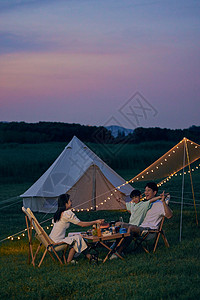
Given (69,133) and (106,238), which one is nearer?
(106,238)

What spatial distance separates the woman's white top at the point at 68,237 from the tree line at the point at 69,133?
1871 centimetres

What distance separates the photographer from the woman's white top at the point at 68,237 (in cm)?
520

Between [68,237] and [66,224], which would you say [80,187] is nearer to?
[66,224]

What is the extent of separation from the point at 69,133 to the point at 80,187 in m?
18.5

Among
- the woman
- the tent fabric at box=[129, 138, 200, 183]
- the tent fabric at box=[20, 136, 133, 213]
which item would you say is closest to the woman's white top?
the woman

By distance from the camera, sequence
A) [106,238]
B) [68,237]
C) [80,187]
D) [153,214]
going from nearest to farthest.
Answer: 1. [106,238]
2. [68,237]
3. [153,214]
4. [80,187]

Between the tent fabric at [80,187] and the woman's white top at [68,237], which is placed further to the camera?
the tent fabric at [80,187]

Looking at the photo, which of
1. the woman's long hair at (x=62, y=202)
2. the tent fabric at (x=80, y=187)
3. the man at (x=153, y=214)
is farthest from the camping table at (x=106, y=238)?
the tent fabric at (x=80, y=187)

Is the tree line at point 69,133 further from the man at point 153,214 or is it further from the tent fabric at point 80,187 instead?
the man at point 153,214

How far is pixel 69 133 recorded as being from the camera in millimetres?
28734

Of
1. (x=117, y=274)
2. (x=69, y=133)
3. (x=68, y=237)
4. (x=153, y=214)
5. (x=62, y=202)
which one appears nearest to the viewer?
(x=117, y=274)

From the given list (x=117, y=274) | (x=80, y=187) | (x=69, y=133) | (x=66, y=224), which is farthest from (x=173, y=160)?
(x=69, y=133)

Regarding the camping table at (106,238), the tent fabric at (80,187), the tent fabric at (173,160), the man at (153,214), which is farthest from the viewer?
the tent fabric at (80,187)

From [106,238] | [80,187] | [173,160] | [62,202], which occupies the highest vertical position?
[173,160]
